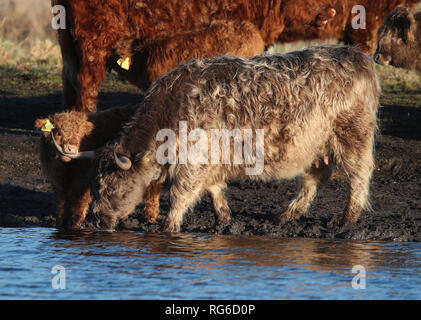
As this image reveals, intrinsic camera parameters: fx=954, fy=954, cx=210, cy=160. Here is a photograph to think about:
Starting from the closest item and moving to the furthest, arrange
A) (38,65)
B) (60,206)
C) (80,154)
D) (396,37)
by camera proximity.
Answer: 1. (80,154)
2. (60,206)
3. (396,37)
4. (38,65)

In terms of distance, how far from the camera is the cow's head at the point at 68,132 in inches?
340

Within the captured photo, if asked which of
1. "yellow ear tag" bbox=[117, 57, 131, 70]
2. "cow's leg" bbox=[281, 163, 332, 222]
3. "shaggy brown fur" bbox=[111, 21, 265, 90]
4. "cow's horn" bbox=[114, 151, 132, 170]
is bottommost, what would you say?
"cow's leg" bbox=[281, 163, 332, 222]

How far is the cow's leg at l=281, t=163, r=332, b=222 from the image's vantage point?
9.09m

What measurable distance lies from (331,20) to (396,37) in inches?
30.4

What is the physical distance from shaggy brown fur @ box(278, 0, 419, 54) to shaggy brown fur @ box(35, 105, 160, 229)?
2684mm

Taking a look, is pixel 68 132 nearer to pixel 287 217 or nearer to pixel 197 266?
pixel 197 266

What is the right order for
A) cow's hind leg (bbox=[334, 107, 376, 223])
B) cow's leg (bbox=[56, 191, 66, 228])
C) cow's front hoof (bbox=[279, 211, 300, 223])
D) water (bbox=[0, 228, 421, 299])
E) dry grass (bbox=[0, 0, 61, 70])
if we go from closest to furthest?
water (bbox=[0, 228, 421, 299]) < cow's hind leg (bbox=[334, 107, 376, 223]) < cow's leg (bbox=[56, 191, 66, 228]) < cow's front hoof (bbox=[279, 211, 300, 223]) < dry grass (bbox=[0, 0, 61, 70])

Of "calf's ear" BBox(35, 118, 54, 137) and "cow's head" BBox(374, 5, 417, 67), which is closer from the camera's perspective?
"calf's ear" BBox(35, 118, 54, 137)

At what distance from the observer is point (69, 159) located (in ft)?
28.4

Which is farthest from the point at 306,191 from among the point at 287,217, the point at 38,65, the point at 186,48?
the point at 38,65

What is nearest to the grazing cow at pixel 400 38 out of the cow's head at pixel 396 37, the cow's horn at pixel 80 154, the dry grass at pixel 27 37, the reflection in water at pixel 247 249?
the cow's head at pixel 396 37

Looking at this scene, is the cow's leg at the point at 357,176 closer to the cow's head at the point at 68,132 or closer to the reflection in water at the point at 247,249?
the reflection in water at the point at 247,249

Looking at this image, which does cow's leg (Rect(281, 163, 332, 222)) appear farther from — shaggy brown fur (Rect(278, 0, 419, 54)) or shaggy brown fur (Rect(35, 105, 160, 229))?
shaggy brown fur (Rect(278, 0, 419, 54))

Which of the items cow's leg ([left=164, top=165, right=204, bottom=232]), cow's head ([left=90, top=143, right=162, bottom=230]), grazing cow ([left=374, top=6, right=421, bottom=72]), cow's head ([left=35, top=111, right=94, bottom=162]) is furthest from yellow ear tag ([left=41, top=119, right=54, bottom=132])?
grazing cow ([left=374, top=6, right=421, bottom=72])
